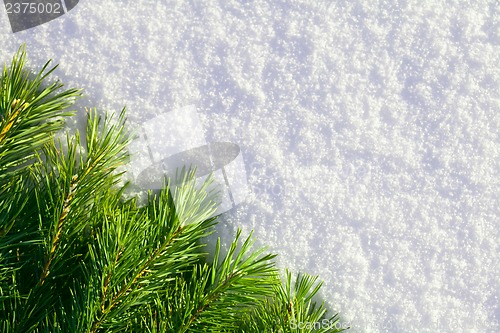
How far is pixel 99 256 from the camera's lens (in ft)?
1.86

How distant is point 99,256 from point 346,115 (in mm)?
302

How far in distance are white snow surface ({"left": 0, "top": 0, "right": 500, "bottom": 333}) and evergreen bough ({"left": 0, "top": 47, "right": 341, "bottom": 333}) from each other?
0.06 metres

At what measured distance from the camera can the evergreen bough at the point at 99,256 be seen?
0.54m

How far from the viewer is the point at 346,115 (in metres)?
0.67

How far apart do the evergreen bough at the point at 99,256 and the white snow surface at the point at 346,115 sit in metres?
0.06

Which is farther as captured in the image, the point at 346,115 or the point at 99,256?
the point at 346,115

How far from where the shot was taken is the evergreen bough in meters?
0.54

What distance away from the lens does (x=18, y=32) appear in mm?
664

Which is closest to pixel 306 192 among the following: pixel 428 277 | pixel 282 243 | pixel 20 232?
pixel 282 243

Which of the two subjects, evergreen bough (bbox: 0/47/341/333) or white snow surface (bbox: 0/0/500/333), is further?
white snow surface (bbox: 0/0/500/333)

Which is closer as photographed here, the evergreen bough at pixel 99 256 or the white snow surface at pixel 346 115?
the evergreen bough at pixel 99 256

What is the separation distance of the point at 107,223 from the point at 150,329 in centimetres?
11

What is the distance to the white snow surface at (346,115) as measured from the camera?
66 centimetres

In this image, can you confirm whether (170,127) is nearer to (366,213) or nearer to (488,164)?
(366,213)
